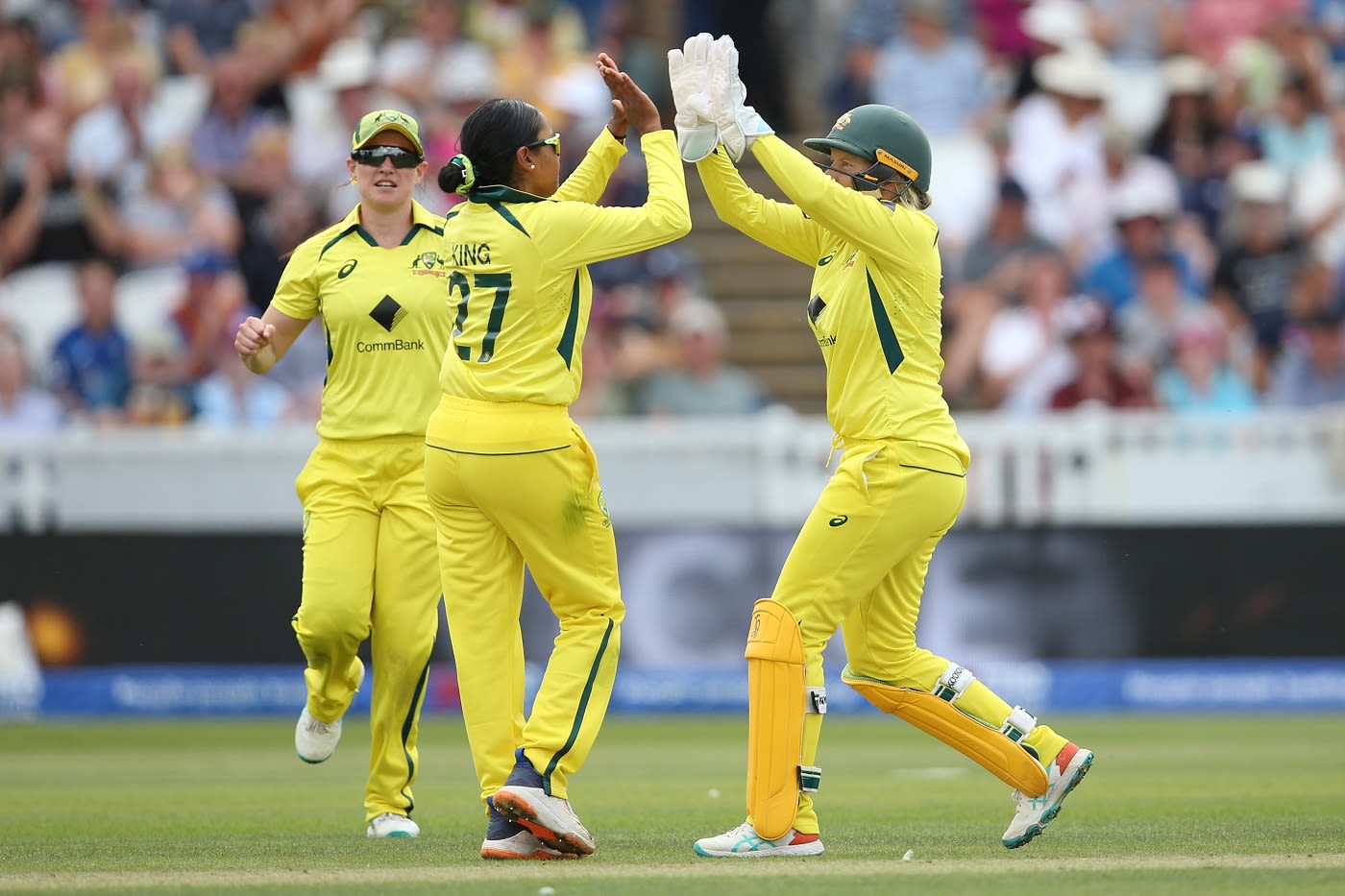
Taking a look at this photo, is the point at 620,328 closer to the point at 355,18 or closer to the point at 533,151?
the point at 355,18

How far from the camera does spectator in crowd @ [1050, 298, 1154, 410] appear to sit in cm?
1402

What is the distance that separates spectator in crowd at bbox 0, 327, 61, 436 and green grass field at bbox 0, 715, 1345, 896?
2.81 m

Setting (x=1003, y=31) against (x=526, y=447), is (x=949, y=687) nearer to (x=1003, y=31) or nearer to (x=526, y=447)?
(x=526, y=447)

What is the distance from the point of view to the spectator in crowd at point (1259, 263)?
14.9m

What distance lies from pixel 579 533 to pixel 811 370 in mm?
10280

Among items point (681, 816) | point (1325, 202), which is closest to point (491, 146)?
point (681, 816)

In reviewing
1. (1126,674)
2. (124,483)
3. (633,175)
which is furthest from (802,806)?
(633,175)

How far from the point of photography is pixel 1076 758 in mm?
6527

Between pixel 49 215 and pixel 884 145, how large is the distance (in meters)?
11.2

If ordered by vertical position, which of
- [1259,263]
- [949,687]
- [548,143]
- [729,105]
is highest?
[729,105]

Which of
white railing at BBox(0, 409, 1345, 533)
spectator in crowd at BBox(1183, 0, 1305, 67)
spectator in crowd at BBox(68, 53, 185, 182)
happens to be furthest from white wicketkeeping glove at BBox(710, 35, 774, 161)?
spectator in crowd at BBox(1183, 0, 1305, 67)

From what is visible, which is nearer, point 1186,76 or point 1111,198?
point 1111,198

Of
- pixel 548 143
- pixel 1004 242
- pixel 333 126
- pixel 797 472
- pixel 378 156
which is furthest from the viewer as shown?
pixel 333 126

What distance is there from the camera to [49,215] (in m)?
16.1
